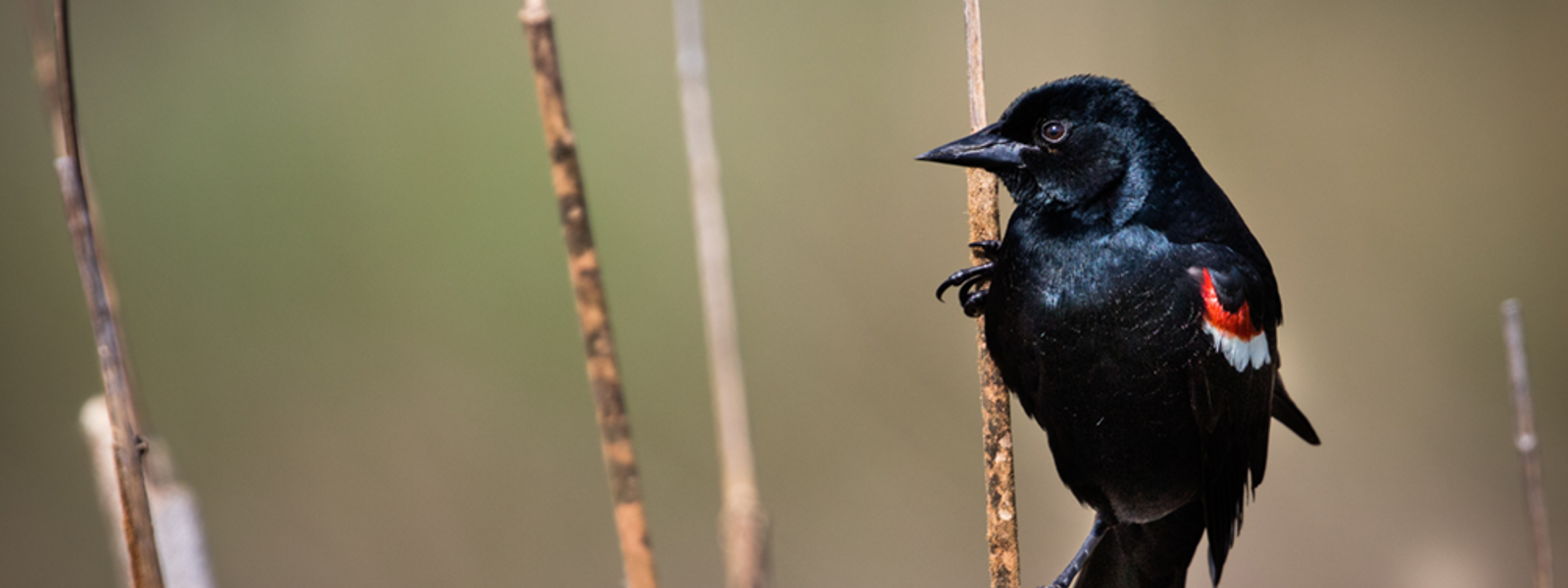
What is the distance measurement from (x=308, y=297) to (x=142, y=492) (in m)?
1.33

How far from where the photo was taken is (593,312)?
21.0 inches

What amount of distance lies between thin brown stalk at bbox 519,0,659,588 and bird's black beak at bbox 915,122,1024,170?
1.36 feet

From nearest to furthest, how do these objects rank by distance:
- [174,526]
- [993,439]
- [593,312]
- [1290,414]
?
[593,312] → [174,526] → [993,439] → [1290,414]

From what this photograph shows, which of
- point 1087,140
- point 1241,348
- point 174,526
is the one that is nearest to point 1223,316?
point 1241,348

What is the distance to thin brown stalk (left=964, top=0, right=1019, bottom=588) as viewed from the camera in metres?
0.85

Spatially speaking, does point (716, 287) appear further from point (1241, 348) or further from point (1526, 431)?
point (1526, 431)

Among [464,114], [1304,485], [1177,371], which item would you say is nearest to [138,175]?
[464,114]

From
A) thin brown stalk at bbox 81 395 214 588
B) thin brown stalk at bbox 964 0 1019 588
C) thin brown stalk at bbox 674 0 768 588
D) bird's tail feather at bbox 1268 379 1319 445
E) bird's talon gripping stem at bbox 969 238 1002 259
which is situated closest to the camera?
thin brown stalk at bbox 674 0 768 588

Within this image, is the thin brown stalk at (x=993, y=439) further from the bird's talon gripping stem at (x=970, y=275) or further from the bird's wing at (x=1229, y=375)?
the bird's wing at (x=1229, y=375)

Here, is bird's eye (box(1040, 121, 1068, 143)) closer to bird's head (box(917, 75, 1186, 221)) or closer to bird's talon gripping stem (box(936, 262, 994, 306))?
bird's head (box(917, 75, 1186, 221))

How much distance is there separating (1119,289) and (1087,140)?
5.7 inches

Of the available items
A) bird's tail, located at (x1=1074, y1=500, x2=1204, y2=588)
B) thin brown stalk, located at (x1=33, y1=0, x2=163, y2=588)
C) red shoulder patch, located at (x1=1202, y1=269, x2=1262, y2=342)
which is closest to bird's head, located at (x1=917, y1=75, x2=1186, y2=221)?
red shoulder patch, located at (x1=1202, y1=269, x2=1262, y2=342)

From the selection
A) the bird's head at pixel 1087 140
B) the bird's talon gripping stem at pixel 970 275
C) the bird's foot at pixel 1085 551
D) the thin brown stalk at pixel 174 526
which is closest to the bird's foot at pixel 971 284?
the bird's talon gripping stem at pixel 970 275

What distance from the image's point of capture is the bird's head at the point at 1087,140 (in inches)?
36.3
